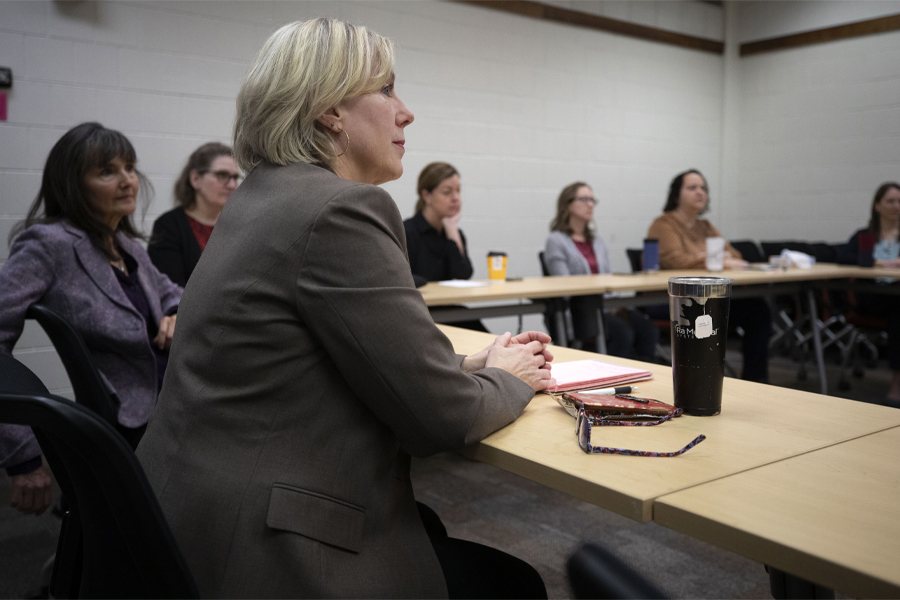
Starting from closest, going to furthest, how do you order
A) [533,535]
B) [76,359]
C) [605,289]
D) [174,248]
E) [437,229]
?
[76,359] < [533,535] < [174,248] < [605,289] < [437,229]

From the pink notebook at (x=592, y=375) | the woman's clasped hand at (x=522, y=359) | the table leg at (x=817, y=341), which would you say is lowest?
the table leg at (x=817, y=341)

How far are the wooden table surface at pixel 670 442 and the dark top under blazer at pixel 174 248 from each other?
209cm

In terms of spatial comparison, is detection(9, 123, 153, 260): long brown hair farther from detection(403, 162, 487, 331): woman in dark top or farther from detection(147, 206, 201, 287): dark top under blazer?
detection(403, 162, 487, 331): woman in dark top

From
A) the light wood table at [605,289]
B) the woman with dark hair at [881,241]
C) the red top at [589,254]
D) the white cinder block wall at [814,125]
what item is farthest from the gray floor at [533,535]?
the white cinder block wall at [814,125]

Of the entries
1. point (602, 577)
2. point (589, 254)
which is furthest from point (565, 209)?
point (602, 577)

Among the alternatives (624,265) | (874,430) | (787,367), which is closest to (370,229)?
(874,430)

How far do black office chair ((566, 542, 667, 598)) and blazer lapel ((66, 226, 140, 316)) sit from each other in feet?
5.52

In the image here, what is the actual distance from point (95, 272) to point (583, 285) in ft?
7.14

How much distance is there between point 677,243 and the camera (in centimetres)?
432

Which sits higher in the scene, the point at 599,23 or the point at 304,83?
the point at 599,23

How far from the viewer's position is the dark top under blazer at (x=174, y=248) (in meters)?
2.87

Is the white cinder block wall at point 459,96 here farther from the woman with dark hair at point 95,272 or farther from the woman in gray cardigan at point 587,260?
the woman with dark hair at point 95,272

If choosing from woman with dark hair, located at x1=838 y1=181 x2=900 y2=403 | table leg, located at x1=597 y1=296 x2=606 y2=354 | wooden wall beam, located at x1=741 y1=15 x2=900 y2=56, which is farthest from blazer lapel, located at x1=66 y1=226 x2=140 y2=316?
wooden wall beam, located at x1=741 y1=15 x2=900 y2=56

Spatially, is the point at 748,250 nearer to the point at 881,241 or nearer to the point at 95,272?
the point at 881,241
